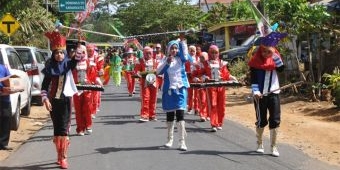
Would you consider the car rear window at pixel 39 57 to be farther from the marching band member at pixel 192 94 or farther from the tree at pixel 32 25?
the tree at pixel 32 25

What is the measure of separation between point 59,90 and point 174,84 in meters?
2.18

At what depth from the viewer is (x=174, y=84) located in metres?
10.0

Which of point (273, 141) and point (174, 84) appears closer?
point (273, 141)

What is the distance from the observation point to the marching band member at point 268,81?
362 inches

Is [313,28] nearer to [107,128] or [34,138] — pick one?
[107,128]

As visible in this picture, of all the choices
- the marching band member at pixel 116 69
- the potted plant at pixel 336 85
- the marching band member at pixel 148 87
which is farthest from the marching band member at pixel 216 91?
the marching band member at pixel 116 69

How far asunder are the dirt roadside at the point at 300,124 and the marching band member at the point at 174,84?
2.19 metres

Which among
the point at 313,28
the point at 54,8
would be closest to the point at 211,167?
the point at 313,28

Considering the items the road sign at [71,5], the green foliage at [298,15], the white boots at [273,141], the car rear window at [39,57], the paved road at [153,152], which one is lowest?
the paved road at [153,152]

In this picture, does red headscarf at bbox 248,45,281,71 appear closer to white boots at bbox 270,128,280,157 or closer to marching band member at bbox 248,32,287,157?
marching band member at bbox 248,32,287,157

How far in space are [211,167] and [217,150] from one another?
1.40 meters

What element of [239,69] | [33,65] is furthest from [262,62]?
[239,69]

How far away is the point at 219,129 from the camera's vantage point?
12.3m

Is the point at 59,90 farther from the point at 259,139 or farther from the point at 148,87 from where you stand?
the point at 148,87
